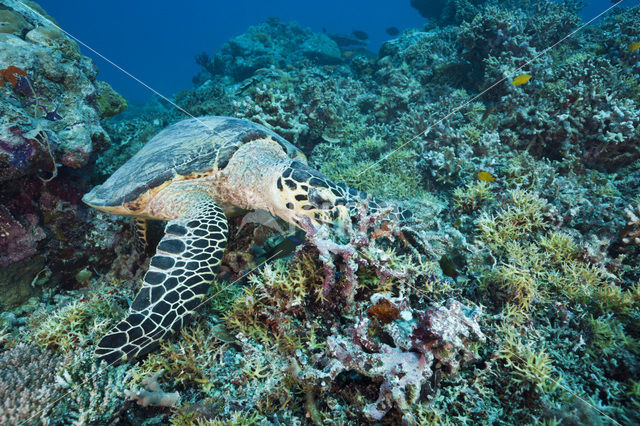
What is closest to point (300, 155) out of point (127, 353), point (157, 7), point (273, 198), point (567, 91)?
point (273, 198)

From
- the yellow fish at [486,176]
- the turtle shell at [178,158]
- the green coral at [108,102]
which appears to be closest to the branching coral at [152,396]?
the turtle shell at [178,158]

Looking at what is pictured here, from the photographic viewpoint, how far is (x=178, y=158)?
10.4 feet

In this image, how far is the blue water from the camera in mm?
83125

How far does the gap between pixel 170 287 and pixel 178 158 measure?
167 cm

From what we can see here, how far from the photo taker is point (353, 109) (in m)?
6.72

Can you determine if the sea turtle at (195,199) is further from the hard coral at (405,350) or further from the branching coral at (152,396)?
the hard coral at (405,350)

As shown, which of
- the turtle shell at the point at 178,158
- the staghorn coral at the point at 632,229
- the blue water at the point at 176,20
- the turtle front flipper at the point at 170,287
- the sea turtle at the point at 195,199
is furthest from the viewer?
the blue water at the point at 176,20

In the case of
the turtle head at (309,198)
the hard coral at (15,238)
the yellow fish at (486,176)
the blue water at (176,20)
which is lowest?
the hard coral at (15,238)

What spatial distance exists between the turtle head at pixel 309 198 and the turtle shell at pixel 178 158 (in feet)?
3.10

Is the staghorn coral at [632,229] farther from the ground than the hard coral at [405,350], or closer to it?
farther from the ground

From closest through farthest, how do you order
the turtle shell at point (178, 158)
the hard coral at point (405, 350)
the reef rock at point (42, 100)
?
the hard coral at point (405, 350)
the reef rock at point (42, 100)
the turtle shell at point (178, 158)

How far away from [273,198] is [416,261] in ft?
4.76

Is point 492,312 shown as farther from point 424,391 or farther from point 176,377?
point 176,377

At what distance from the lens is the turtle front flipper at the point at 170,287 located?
1.92m
